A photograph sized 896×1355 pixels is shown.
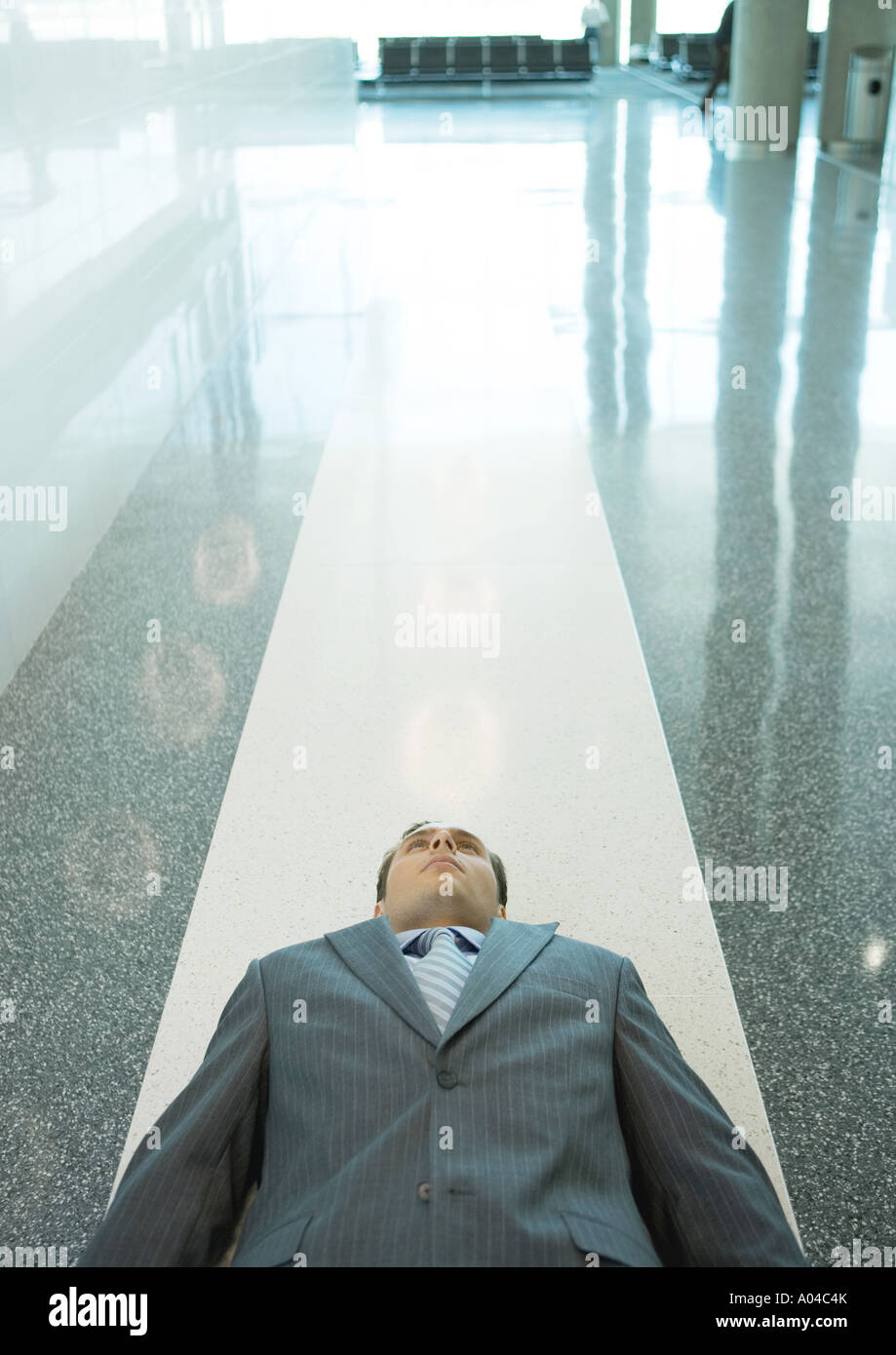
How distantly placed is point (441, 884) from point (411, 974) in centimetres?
38

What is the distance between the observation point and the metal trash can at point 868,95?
1469 cm

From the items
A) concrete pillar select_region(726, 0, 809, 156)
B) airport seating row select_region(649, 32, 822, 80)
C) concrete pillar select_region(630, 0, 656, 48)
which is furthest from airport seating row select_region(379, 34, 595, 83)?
concrete pillar select_region(630, 0, 656, 48)

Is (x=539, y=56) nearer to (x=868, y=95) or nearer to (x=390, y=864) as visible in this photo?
(x=868, y=95)

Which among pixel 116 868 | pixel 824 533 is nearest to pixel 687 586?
pixel 824 533

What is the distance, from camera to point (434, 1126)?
2057 millimetres

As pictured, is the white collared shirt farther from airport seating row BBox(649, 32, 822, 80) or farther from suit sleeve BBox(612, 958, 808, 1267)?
airport seating row BBox(649, 32, 822, 80)

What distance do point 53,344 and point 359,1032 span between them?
381 centimetres

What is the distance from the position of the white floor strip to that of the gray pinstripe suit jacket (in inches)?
20.8

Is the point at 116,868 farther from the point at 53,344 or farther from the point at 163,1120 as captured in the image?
the point at 53,344

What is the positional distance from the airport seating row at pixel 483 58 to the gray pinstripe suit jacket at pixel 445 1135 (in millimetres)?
27396

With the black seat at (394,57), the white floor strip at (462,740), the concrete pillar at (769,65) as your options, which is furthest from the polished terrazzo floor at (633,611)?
the black seat at (394,57)

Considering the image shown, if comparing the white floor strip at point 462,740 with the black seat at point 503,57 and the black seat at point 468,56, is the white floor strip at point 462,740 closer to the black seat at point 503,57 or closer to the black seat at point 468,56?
the black seat at point 468,56

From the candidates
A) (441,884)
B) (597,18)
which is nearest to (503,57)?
(597,18)
